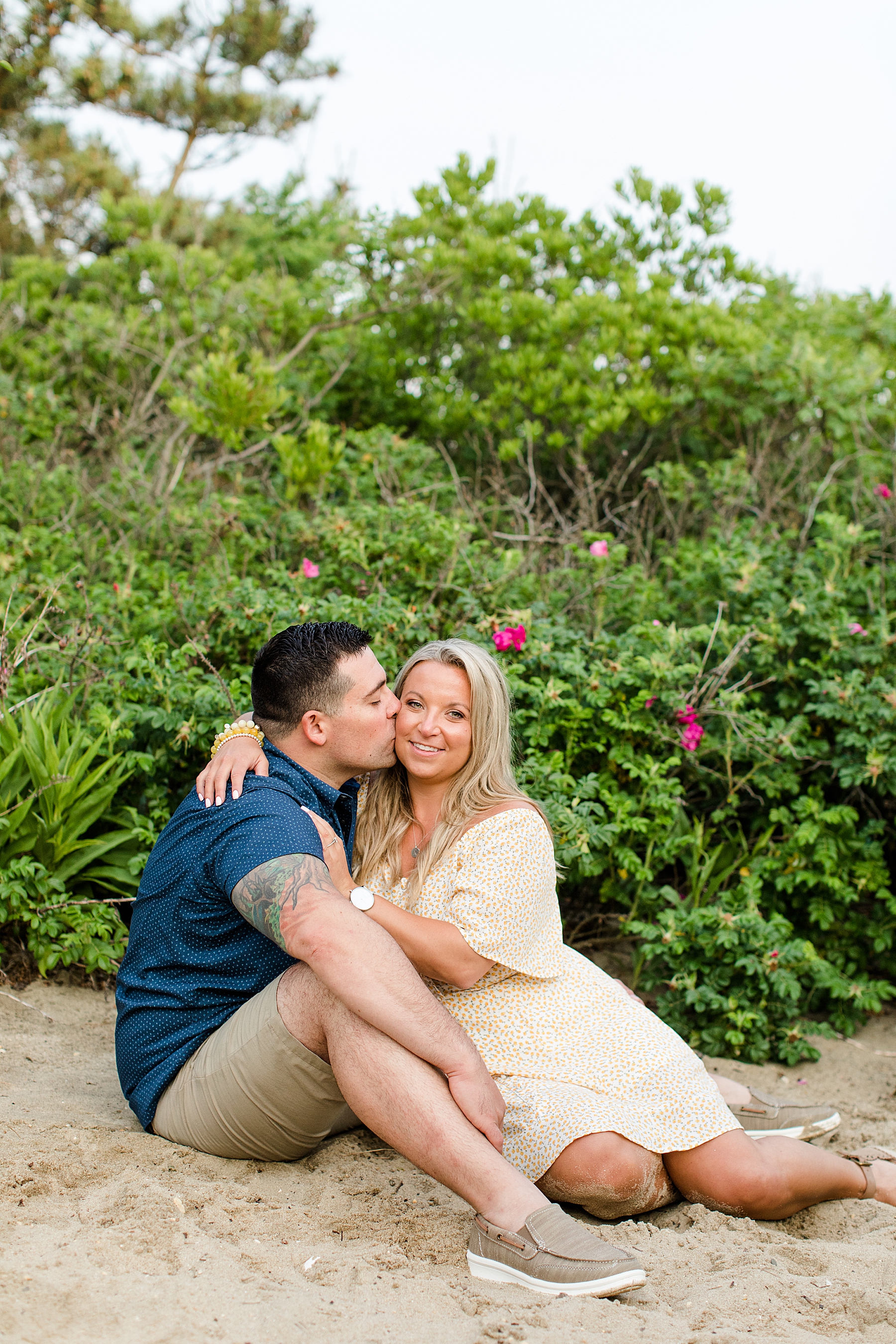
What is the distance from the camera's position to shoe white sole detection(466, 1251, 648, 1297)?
2260 mm

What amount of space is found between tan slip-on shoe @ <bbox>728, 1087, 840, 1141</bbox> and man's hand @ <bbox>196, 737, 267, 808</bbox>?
2.01 meters

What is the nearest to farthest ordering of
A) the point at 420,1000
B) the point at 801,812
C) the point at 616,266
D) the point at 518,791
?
the point at 420,1000, the point at 518,791, the point at 801,812, the point at 616,266

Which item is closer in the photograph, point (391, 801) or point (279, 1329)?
point (279, 1329)

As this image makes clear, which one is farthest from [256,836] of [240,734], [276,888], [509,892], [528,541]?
[528,541]

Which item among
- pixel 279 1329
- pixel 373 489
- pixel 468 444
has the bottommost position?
pixel 279 1329

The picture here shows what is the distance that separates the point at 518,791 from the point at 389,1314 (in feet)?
4.83

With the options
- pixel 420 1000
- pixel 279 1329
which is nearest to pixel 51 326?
pixel 420 1000

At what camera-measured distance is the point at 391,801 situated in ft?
10.7

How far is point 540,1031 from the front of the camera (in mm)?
2912

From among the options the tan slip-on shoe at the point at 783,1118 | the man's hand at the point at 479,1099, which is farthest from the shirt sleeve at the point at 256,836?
the tan slip-on shoe at the point at 783,1118

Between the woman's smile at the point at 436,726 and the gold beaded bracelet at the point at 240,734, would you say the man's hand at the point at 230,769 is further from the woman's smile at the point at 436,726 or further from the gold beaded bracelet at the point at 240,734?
the woman's smile at the point at 436,726

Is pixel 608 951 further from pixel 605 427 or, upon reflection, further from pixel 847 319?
pixel 847 319

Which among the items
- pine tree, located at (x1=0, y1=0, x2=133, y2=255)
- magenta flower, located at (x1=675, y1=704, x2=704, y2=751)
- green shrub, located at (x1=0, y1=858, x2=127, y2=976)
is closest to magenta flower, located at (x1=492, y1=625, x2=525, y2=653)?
magenta flower, located at (x1=675, y1=704, x2=704, y2=751)

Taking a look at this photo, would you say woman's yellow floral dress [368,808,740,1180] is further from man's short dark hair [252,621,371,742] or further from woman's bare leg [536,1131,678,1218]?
man's short dark hair [252,621,371,742]
